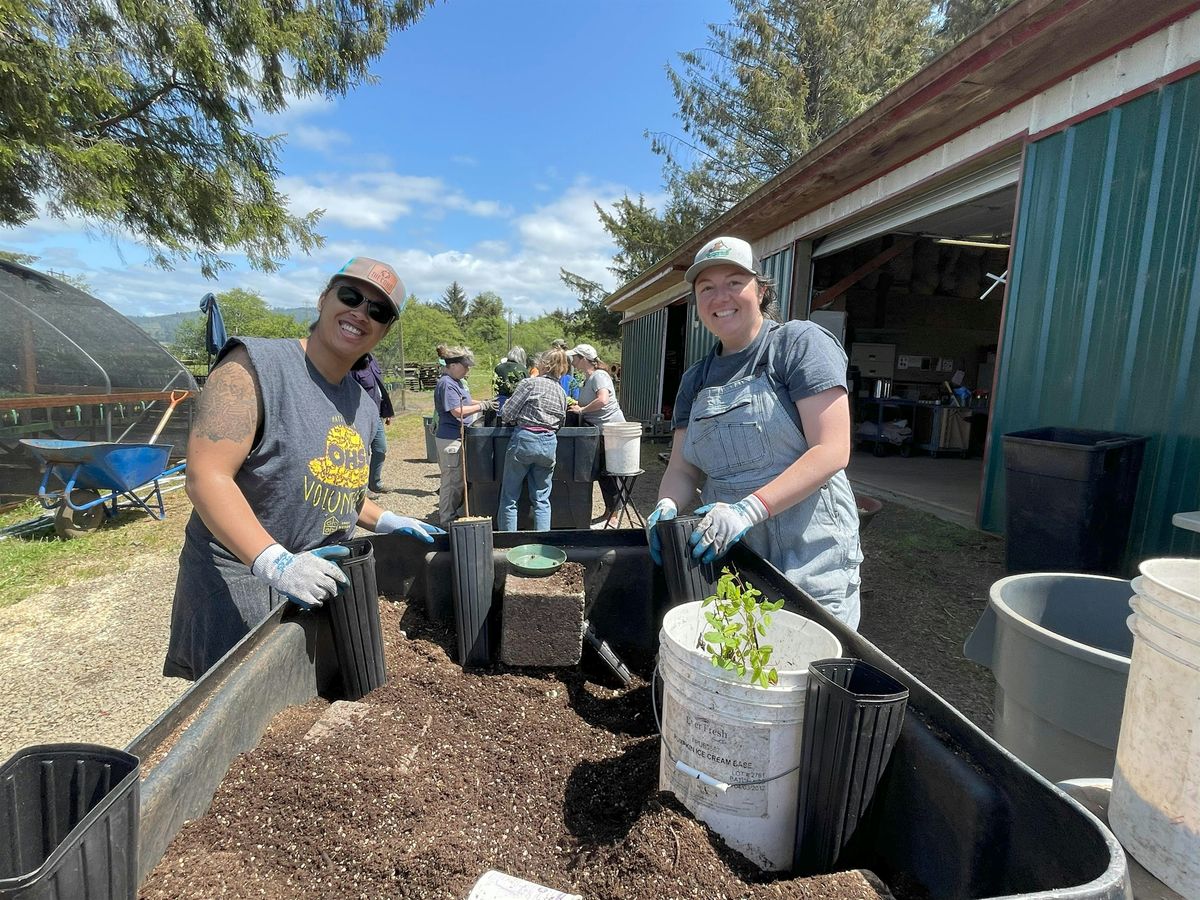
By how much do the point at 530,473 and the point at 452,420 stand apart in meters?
1.54

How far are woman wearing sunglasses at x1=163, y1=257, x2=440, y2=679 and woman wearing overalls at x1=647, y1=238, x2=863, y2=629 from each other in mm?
999

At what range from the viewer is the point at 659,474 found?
9188 millimetres

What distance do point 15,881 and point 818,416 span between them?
69.3 inches

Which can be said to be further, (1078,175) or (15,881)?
(1078,175)

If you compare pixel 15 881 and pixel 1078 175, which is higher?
pixel 1078 175

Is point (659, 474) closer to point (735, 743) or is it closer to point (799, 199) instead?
point (799, 199)

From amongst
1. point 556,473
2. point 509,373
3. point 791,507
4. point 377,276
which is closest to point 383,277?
point 377,276

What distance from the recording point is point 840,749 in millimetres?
1041

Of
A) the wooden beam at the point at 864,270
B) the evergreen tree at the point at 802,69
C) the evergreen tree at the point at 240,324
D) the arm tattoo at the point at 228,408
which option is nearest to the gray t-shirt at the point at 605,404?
the wooden beam at the point at 864,270

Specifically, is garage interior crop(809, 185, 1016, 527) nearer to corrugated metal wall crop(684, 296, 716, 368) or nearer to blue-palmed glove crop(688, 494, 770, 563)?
corrugated metal wall crop(684, 296, 716, 368)

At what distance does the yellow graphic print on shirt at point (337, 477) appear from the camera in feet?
5.82

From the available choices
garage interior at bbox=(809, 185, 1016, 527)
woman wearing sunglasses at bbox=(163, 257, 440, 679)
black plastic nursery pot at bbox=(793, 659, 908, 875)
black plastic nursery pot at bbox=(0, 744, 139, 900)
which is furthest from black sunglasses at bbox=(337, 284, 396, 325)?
garage interior at bbox=(809, 185, 1016, 527)

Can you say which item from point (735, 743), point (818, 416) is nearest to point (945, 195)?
point (818, 416)

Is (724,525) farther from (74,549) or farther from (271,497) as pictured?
(74,549)
